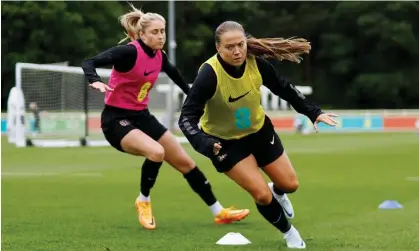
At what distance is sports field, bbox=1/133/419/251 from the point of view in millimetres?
7781

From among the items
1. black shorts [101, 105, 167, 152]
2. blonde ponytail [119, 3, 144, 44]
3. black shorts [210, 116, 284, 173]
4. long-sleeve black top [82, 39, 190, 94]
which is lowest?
black shorts [101, 105, 167, 152]

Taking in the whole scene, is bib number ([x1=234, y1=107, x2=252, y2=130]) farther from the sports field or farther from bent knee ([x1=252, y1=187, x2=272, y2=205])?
the sports field

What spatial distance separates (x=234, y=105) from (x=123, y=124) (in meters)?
1.92

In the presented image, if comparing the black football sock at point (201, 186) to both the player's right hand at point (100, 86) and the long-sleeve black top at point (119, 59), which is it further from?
the player's right hand at point (100, 86)

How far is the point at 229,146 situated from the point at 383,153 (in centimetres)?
1578

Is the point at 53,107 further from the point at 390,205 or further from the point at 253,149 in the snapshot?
the point at 253,149

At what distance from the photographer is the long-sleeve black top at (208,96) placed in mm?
7012

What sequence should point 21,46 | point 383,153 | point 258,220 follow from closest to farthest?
point 258,220
point 383,153
point 21,46

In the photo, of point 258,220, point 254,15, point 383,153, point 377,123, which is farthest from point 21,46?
point 258,220

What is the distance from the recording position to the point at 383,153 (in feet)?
74.6

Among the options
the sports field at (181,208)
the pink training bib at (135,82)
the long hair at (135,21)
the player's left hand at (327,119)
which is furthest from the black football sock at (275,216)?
the long hair at (135,21)

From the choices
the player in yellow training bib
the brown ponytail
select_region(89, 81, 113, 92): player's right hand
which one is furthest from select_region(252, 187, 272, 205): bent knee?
select_region(89, 81, 113, 92): player's right hand

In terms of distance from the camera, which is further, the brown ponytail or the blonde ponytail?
the blonde ponytail

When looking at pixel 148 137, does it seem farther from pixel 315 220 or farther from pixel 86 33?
pixel 86 33
